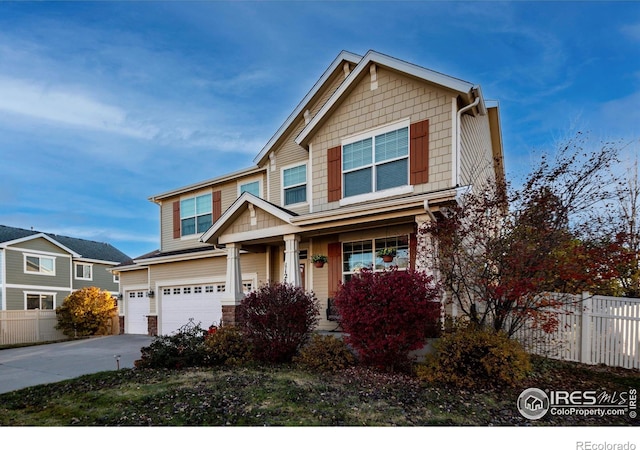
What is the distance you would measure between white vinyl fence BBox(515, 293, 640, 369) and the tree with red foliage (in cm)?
38

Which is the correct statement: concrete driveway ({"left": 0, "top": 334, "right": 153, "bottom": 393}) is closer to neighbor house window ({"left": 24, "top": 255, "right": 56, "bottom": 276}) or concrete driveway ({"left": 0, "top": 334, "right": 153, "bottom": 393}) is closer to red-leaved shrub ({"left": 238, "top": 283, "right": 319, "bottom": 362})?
red-leaved shrub ({"left": 238, "top": 283, "right": 319, "bottom": 362})

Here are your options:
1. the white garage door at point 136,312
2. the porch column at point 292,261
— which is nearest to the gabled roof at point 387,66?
the porch column at point 292,261

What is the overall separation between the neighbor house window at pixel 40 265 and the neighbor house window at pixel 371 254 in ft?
76.6

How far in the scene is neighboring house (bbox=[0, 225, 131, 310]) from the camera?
23.0m

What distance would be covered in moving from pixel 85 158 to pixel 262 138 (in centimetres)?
618

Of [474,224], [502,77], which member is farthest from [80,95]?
[502,77]

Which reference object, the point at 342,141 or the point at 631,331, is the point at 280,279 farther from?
the point at 631,331

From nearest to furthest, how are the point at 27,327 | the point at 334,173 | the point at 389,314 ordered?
the point at 389,314 → the point at 334,173 → the point at 27,327

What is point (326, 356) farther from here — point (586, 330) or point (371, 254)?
point (586, 330)

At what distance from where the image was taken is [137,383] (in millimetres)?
6195

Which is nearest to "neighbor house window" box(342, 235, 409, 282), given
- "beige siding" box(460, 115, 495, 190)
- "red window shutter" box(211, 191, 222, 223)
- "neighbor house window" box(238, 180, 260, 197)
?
"beige siding" box(460, 115, 495, 190)

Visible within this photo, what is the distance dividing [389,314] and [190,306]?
10259 millimetres

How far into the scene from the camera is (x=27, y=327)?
58.6ft

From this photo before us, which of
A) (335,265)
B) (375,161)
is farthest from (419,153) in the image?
(335,265)
